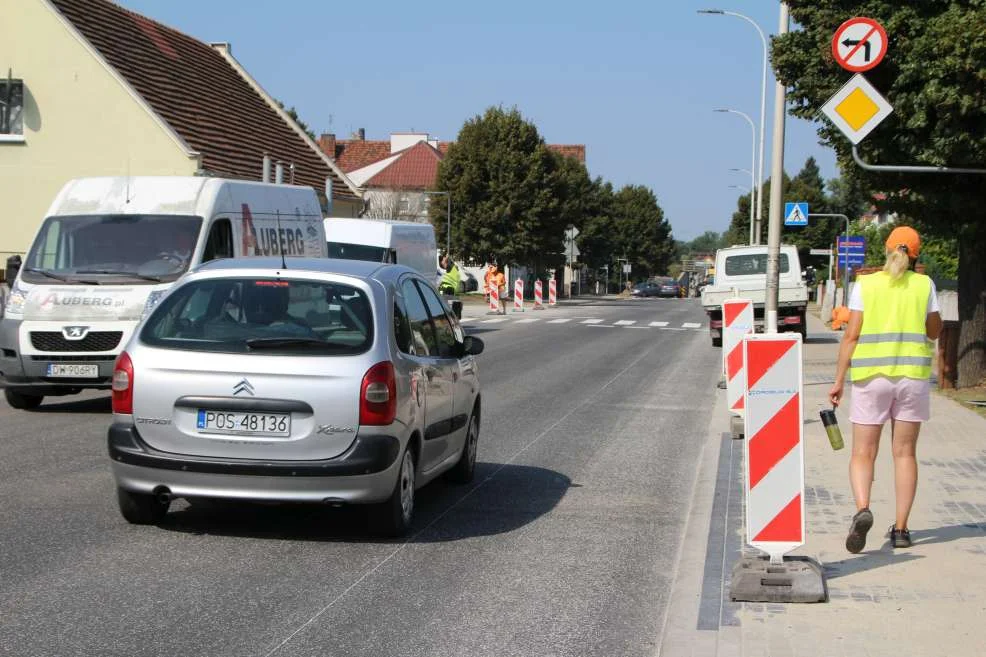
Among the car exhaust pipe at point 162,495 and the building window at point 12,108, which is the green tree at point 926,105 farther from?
the building window at point 12,108

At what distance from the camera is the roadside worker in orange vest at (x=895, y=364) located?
24.0 feet

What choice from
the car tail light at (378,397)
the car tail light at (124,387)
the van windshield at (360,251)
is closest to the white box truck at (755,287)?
the van windshield at (360,251)

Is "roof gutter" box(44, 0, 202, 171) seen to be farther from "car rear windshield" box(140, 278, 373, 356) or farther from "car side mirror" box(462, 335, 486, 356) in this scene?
"car rear windshield" box(140, 278, 373, 356)

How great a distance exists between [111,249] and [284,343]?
7.39 meters

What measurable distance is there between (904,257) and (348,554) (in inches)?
138

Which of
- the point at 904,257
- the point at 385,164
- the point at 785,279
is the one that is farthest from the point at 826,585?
the point at 385,164

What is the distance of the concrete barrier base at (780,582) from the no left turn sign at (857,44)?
306 inches

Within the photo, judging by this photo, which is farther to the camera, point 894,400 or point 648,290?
point 648,290

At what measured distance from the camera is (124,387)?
7438mm

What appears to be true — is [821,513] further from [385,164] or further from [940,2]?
[385,164]

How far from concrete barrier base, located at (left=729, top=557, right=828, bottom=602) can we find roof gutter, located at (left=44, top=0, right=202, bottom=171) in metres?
25.9

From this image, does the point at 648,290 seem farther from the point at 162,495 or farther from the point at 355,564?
the point at 355,564

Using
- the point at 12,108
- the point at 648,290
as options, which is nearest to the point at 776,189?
the point at 12,108

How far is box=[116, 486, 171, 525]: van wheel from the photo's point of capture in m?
7.65
